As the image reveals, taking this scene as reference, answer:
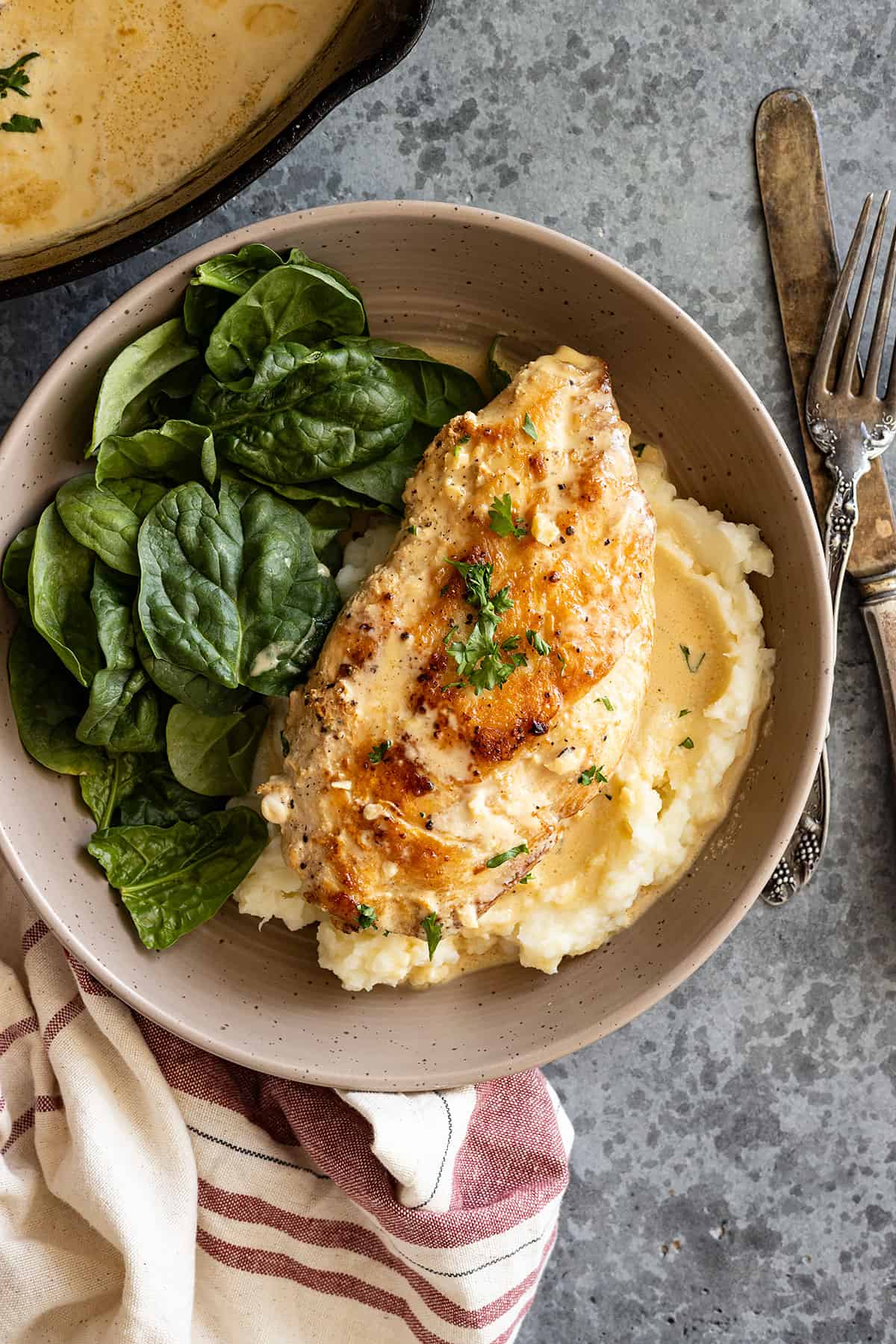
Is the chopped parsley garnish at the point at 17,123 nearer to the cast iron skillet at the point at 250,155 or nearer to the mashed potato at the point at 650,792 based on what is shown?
the cast iron skillet at the point at 250,155

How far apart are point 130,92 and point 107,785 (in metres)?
1.96

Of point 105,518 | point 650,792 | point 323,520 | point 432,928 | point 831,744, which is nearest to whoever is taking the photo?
point 432,928

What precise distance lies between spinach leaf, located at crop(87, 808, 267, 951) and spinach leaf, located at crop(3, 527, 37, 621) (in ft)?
2.43

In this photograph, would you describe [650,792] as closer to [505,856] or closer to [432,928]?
[505,856]

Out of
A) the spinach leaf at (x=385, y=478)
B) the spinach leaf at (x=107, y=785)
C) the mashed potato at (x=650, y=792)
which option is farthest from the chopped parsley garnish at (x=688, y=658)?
the spinach leaf at (x=107, y=785)

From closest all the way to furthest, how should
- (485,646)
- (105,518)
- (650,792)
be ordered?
1. (485,646)
2. (105,518)
3. (650,792)

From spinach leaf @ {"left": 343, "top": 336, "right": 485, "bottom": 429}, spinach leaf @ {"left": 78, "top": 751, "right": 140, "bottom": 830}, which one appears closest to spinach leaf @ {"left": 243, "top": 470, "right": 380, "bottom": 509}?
spinach leaf @ {"left": 343, "top": 336, "right": 485, "bottom": 429}

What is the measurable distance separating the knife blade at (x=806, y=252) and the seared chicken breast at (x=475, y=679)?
96 cm

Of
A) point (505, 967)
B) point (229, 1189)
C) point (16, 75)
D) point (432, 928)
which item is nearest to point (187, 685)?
point (432, 928)

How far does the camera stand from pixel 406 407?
3211 millimetres

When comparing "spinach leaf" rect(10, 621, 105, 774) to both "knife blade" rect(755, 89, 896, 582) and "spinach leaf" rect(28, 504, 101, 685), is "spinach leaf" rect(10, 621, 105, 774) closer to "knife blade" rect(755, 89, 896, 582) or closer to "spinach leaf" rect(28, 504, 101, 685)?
"spinach leaf" rect(28, 504, 101, 685)

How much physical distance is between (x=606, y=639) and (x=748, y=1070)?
1813mm

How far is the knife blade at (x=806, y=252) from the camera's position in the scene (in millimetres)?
3545

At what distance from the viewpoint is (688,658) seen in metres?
3.26
